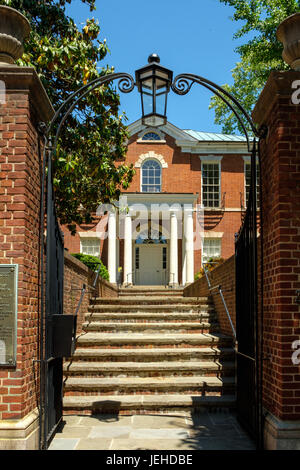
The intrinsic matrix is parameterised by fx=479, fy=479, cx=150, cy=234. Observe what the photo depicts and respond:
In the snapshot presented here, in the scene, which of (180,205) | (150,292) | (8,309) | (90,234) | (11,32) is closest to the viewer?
(8,309)

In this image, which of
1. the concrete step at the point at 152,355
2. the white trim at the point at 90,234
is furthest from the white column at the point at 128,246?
the concrete step at the point at 152,355

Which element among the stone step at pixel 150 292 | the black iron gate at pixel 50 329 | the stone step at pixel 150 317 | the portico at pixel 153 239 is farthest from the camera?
the portico at pixel 153 239

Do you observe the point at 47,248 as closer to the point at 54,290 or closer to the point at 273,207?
the point at 54,290

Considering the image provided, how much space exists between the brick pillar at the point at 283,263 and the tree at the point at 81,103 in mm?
4742

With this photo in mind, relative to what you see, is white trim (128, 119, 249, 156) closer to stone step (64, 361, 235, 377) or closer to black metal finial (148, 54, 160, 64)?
stone step (64, 361, 235, 377)

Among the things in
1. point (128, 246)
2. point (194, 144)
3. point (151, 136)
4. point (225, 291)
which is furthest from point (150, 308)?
point (151, 136)

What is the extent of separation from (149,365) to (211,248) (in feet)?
56.8

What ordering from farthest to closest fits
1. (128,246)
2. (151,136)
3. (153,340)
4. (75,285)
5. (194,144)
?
(151,136) → (194,144) → (128,246) → (75,285) → (153,340)

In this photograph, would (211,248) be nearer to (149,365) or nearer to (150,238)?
(150,238)

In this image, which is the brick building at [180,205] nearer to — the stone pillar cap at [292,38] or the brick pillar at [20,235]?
the stone pillar cap at [292,38]

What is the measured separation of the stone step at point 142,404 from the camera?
20.5ft

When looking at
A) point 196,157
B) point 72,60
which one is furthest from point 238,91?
point 72,60

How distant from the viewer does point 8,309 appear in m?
4.25

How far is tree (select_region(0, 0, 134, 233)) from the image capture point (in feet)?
28.8
